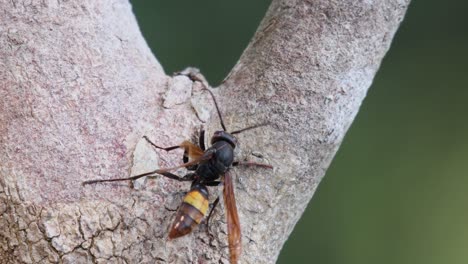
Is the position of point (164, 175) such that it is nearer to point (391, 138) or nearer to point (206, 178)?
point (206, 178)

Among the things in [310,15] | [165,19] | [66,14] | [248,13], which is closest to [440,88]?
[248,13]

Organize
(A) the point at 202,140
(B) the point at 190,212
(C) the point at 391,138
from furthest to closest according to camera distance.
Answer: (C) the point at 391,138, (A) the point at 202,140, (B) the point at 190,212

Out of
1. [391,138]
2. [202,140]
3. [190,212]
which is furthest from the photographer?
[391,138]

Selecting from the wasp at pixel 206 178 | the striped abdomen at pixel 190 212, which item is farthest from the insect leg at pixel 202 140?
the striped abdomen at pixel 190 212

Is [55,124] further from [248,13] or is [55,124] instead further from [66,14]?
[248,13]

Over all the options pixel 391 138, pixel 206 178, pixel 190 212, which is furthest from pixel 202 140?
pixel 391 138

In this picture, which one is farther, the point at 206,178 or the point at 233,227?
the point at 206,178

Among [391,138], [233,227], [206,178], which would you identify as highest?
[391,138]
